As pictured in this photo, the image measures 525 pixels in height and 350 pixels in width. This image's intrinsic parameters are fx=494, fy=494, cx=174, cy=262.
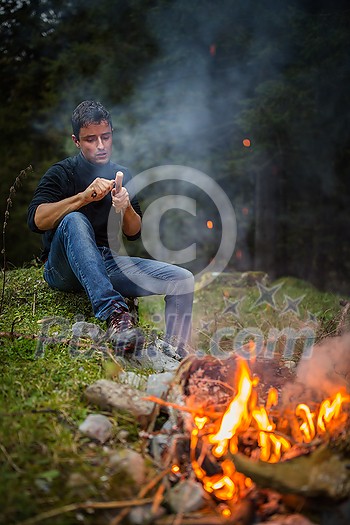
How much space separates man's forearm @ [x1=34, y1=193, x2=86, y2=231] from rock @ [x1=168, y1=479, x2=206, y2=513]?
2.13 m

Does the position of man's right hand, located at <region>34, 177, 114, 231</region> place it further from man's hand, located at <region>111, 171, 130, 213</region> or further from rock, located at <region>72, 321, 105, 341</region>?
rock, located at <region>72, 321, 105, 341</region>

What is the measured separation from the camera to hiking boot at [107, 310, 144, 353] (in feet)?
9.72

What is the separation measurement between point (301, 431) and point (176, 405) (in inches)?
22.6

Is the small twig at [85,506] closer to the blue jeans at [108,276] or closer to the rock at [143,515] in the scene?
the rock at [143,515]

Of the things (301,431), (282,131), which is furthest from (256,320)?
(282,131)

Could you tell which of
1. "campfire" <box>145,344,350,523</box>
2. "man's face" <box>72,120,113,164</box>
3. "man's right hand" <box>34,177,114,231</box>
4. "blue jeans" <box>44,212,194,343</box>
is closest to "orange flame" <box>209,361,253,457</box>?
"campfire" <box>145,344,350,523</box>

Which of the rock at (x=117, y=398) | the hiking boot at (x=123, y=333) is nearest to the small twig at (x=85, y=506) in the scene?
the rock at (x=117, y=398)

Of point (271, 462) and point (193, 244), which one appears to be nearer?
point (271, 462)

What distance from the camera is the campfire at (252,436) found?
1.88 meters

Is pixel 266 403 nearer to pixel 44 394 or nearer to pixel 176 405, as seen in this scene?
pixel 176 405

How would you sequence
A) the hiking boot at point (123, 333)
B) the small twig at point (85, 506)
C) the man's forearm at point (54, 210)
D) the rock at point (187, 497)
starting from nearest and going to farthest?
the small twig at point (85, 506) < the rock at point (187, 497) < the hiking boot at point (123, 333) < the man's forearm at point (54, 210)

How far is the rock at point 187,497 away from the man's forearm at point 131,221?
2.33 meters

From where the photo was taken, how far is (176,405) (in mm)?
2234

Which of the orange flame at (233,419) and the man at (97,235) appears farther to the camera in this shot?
the man at (97,235)
